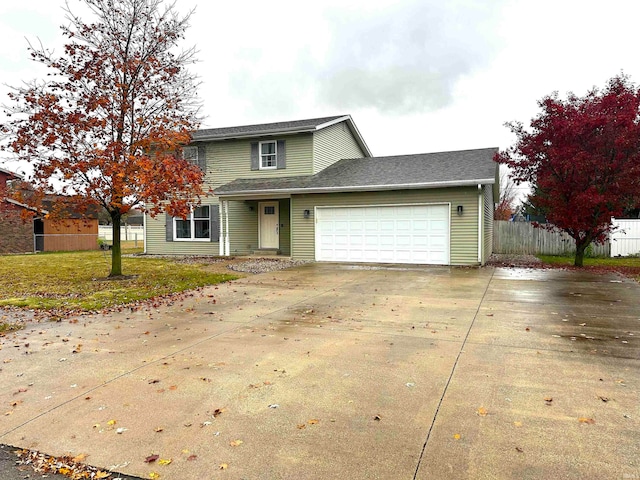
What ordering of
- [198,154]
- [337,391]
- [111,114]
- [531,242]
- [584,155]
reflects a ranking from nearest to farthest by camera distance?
1. [337,391]
2. [111,114]
3. [584,155]
4. [198,154]
5. [531,242]

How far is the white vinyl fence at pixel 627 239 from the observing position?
59.2 feet

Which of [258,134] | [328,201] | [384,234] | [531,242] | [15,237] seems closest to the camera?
[384,234]

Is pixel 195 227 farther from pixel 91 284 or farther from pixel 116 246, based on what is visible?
pixel 91 284

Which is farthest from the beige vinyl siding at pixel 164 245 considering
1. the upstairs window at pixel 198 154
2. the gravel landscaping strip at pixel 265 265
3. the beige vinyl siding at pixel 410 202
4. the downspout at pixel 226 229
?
the beige vinyl siding at pixel 410 202

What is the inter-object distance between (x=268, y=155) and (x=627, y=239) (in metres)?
16.1

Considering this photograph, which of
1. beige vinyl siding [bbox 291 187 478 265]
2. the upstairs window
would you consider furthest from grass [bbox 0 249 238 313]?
the upstairs window

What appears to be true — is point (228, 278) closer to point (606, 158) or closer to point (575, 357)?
point (575, 357)

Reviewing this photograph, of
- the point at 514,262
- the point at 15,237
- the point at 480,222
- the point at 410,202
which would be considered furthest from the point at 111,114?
the point at 15,237

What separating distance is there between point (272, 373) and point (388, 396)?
3.99ft

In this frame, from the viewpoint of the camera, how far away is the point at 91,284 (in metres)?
10.3

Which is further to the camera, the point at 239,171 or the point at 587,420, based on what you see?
the point at 239,171

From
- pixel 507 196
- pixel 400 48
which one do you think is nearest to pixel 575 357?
pixel 400 48

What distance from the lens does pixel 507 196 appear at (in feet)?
131

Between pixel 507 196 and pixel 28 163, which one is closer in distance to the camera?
pixel 28 163
